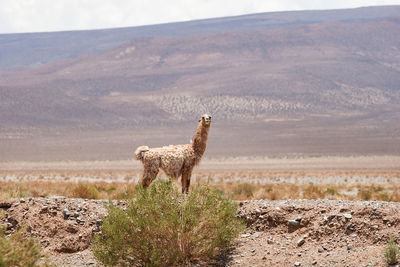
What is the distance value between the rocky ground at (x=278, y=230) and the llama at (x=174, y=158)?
1.33 metres

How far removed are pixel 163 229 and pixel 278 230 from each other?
263 cm

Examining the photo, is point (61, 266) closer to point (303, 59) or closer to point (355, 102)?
point (355, 102)

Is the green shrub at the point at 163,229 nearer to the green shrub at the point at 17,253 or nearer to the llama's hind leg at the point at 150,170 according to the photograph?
the llama's hind leg at the point at 150,170

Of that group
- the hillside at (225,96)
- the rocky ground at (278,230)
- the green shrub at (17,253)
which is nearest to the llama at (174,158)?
the rocky ground at (278,230)

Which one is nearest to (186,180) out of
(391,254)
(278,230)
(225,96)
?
(278,230)

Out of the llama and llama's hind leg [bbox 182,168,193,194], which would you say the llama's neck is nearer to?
the llama

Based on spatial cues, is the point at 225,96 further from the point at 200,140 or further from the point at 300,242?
the point at 300,242

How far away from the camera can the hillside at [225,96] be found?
61.2 metres

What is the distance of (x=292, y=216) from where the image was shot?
11.1 meters

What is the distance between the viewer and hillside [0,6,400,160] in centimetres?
6125

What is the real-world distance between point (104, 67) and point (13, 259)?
124373 millimetres

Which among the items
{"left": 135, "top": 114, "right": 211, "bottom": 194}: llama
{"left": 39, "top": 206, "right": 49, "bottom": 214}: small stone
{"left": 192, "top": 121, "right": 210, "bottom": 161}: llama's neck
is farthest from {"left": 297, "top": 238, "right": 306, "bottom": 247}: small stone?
{"left": 39, "top": 206, "right": 49, "bottom": 214}: small stone

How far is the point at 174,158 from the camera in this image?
39.1ft

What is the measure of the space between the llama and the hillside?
40.9m
